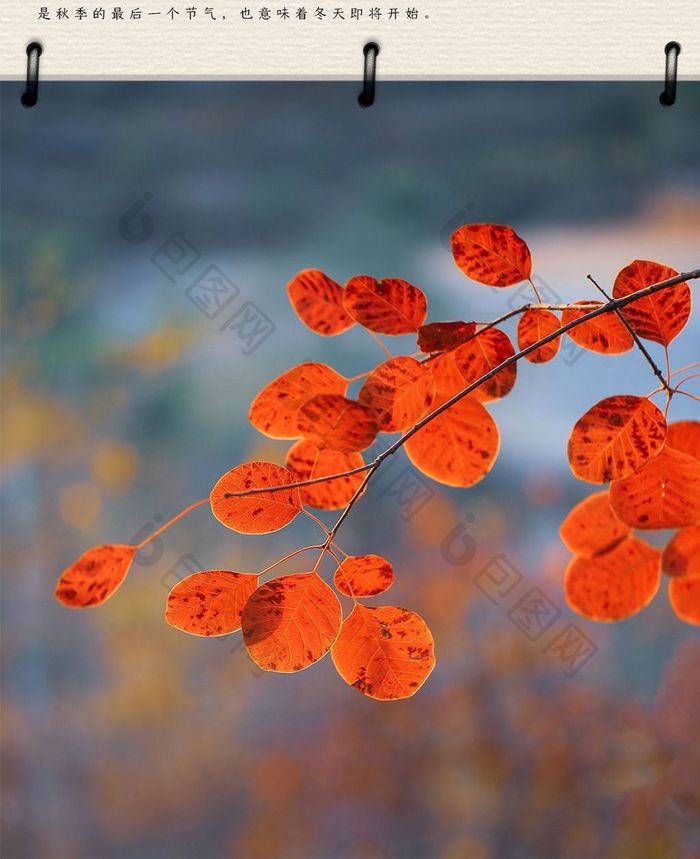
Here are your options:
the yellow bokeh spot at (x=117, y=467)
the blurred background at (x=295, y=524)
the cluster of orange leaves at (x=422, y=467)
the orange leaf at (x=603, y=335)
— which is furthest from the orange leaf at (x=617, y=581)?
the yellow bokeh spot at (x=117, y=467)

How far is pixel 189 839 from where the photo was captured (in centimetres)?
89

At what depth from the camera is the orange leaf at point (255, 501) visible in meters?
0.32

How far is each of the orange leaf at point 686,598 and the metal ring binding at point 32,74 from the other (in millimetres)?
706

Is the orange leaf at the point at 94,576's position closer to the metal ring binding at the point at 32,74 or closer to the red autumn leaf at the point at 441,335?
the red autumn leaf at the point at 441,335

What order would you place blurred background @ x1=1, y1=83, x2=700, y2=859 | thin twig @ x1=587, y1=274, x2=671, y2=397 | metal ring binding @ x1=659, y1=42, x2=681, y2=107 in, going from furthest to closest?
blurred background @ x1=1, y1=83, x2=700, y2=859 < metal ring binding @ x1=659, y1=42, x2=681, y2=107 < thin twig @ x1=587, y1=274, x2=671, y2=397

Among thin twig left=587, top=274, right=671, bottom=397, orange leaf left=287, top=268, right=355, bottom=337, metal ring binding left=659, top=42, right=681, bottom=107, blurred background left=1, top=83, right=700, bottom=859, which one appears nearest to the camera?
thin twig left=587, top=274, right=671, bottom=397

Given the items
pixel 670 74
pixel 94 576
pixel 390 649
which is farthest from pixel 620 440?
pixel 670 74

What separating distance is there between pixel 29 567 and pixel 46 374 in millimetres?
225

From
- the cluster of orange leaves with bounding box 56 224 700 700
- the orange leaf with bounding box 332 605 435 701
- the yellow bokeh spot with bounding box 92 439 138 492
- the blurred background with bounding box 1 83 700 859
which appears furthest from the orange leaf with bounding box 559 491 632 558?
the yellow bokeh spot with bounding box 92 439 138 492

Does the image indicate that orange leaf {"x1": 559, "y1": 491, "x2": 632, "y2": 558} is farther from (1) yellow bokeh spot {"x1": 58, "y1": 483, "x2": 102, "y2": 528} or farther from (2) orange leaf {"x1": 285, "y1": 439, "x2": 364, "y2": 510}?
(1) yellow bokeh spot {"x1": 58, "y1": 483, "x2": 102, "y2": 528}

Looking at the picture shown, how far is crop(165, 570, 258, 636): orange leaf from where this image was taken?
0.32 meters

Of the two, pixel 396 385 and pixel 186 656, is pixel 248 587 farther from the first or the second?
pixel 186 656
